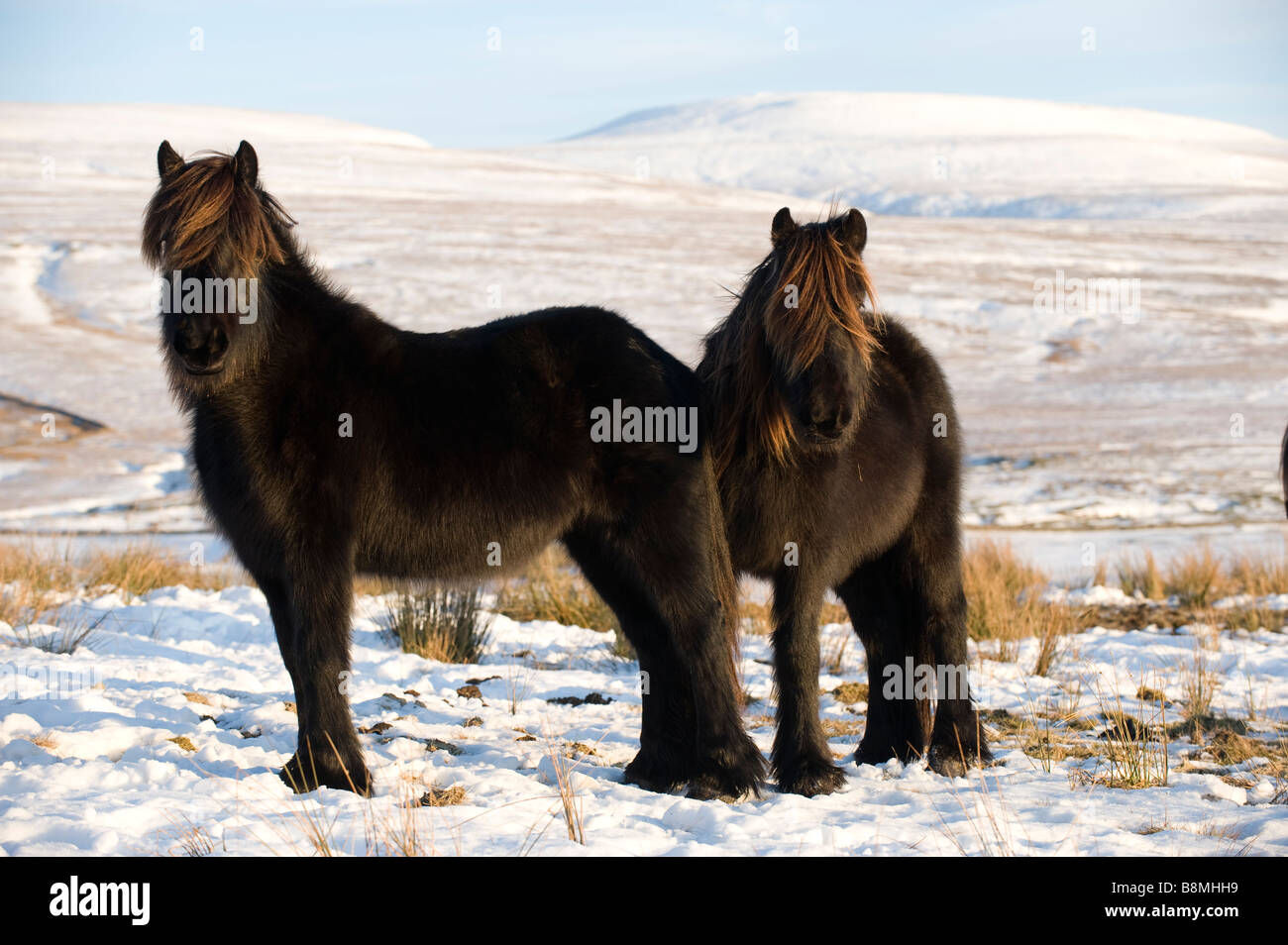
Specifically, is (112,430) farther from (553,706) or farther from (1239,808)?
(1239,808)

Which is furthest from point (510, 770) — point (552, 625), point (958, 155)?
point (958, 155)

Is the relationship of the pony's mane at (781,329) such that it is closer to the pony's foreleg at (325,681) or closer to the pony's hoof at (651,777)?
the pony's hoof at (651,777)

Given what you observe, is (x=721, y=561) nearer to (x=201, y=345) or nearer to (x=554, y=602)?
(x=201, y=345)

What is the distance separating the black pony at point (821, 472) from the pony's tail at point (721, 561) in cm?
13

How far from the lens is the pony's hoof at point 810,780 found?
14.3ft

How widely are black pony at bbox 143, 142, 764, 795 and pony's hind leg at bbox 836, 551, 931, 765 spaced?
1092 millimetres

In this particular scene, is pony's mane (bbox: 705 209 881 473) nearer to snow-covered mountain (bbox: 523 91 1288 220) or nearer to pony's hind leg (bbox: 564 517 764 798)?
pony's hind leg (bbox: 564 517 764 798)

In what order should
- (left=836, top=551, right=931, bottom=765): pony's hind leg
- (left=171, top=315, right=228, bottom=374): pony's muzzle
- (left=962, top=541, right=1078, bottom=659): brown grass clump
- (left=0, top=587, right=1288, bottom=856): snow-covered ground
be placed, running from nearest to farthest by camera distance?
(left=0, top=587, right=1288, bottom=856): snow-covered ground, (left=171, top=315, right=228, bottom=374): pony's muzzle, (left=836, top=551, right=931, bottom=765): pony's hind leg, (left=962, top=541, right=1078, bottom=659): brown grass clump

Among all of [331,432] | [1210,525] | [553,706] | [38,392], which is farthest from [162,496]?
[1210,525]

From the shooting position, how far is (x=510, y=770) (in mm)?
4613

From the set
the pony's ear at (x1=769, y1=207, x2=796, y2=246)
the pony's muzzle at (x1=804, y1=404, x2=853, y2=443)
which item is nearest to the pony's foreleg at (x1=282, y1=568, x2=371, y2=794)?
the pony's muzzle at (x1=804, y1=404, x2=853, y2=443)

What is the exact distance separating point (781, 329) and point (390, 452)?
62.4 inches

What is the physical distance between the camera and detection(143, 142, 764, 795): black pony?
4.02 meters

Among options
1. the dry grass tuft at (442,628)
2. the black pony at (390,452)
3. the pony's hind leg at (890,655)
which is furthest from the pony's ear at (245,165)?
the dry grass tuft at (442,628)
